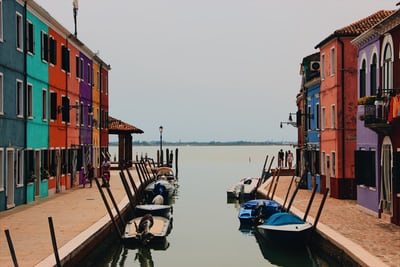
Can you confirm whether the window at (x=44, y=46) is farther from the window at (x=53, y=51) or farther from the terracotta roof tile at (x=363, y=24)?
the terracotta roof tile at (x=363, y=24)

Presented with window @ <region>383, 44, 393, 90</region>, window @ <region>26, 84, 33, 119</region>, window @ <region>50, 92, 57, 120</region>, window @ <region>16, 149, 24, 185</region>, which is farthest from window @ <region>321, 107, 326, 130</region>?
window @ <region>16, 149, 24, 185</region>

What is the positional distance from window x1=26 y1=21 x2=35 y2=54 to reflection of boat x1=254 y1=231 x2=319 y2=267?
1260 centimetres

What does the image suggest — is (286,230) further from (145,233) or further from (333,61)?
(333,61)

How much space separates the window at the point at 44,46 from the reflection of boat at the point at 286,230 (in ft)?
43.8

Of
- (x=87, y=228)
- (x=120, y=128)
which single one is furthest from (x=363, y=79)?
(x=120, y=128)

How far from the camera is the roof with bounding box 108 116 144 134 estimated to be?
Answer: 54.7 m

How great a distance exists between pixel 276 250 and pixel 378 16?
13.1 m

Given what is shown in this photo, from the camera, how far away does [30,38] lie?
1067 inches

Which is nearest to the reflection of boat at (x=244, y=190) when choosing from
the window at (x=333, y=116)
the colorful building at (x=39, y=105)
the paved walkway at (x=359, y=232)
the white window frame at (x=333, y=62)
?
the colorful building at (x=39, y=105)

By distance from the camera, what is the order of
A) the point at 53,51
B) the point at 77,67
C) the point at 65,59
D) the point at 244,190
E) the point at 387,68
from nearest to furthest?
the point at 387,68 < the point at 53,51 < the point at 65,59 < the point at 77,67 < the point at 244,190

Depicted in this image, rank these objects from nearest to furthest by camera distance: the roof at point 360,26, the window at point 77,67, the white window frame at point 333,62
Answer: the roof at point 360,26 → the white window frame at point 333,62 → the window at point 77,67

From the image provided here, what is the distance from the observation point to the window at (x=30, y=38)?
26566 mm

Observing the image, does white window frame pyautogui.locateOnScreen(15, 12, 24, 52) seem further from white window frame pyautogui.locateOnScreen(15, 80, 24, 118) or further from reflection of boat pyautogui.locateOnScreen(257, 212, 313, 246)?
reflection of boat pyautogui.locateOnScreen(257, 212, 313, 246)

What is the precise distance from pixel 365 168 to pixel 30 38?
1422cm
